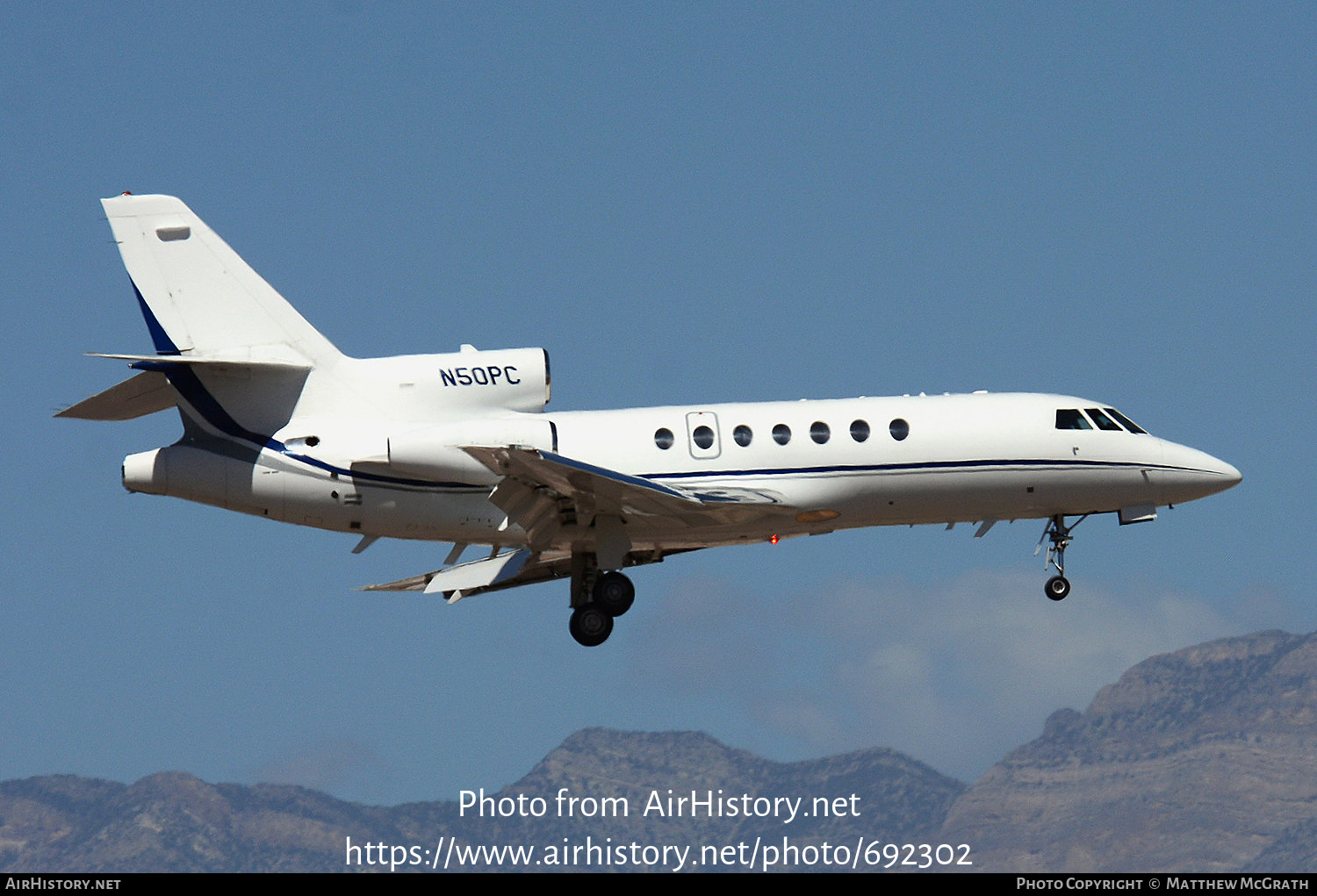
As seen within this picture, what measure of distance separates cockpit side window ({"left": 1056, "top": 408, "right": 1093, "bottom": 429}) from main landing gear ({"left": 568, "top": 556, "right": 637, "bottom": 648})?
24.4ft

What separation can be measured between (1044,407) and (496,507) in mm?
9036

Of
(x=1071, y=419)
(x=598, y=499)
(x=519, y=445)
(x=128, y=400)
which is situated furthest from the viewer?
(x=1071, y=419)

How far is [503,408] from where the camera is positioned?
2914 cm

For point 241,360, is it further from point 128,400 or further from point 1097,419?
point 1097,419

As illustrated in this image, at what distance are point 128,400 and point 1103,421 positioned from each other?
15721 millimetres

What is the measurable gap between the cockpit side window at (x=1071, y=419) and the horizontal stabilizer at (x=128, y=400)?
46.6 ft

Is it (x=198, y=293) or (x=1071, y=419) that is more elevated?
(x=198, y=293)

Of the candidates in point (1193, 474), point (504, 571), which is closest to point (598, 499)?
point (504, 571)

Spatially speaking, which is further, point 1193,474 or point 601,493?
point 1193,474

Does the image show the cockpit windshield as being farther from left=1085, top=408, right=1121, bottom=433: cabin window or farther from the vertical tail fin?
the vertical tail fin

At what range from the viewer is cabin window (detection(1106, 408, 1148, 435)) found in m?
30.3

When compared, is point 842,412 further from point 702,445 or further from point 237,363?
point 237,363

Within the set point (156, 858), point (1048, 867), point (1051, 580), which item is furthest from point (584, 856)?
point (1051, 580)

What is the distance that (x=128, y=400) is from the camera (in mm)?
28828
